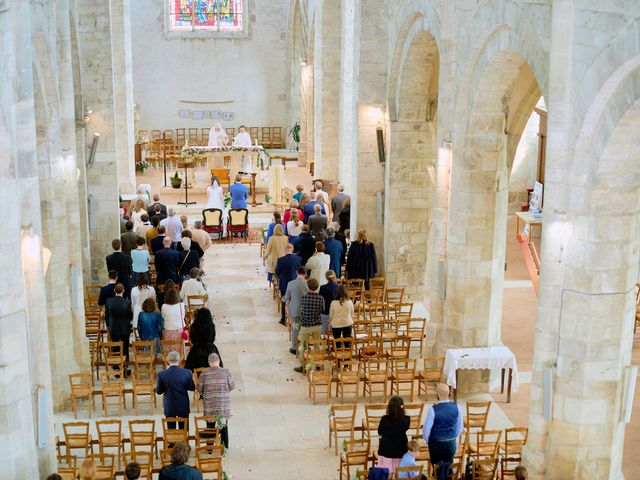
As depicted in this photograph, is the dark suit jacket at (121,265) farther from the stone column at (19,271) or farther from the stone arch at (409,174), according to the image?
the stone column at (19,271)

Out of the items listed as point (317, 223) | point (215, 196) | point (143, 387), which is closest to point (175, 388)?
point (143, 387)

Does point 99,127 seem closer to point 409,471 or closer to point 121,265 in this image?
point 121,265

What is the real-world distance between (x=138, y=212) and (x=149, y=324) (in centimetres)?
691

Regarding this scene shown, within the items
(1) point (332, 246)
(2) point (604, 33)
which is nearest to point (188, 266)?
(1) point (332, 246)

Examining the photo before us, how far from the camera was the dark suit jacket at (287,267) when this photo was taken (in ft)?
60.5

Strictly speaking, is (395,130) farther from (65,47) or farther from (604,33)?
(604,33)

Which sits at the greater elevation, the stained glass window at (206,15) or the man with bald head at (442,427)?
the stained glass window at (206,15)

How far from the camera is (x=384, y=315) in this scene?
17.8 m

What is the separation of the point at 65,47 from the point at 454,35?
6.15 meters

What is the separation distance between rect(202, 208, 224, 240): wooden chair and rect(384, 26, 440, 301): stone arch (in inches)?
232

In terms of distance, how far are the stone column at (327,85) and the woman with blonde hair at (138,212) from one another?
8.72 metres

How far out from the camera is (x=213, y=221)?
25.5 meters

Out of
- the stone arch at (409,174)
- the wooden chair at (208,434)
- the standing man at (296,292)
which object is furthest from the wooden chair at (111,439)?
the stone arch at (409,174)

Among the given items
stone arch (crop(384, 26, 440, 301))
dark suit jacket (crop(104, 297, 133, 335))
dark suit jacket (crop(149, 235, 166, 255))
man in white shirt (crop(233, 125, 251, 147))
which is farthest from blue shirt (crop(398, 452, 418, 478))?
man in white shirt (crop(233, 125, 251, 147))
